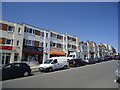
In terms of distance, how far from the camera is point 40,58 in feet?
90.4

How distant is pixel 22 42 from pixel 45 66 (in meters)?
10.5

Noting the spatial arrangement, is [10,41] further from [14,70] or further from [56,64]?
[14,70]

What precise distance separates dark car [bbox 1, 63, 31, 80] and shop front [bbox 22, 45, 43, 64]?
37.1 feet

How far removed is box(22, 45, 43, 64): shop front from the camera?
23744 mm

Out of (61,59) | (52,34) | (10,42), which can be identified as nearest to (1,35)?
(10,42)

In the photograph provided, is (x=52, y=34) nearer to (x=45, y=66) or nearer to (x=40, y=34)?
(x=40, y=34)

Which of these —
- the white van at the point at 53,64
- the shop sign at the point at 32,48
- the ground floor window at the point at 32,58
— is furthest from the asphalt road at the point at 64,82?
the shop sign at the point at 32,48

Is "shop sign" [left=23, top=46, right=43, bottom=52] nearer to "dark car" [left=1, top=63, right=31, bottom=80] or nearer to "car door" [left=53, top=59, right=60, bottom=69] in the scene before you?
"car door" [left=53, top=59, right=60, bottom=69]

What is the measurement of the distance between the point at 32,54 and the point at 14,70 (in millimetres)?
13899

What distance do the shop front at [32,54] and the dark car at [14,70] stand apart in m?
11.3

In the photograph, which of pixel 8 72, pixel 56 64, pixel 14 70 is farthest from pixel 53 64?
pixel 8 72

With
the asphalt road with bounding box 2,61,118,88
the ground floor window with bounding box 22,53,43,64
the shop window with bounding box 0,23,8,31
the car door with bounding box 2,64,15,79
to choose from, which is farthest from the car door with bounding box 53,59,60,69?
the shop window with bounding box 0,23,8,31

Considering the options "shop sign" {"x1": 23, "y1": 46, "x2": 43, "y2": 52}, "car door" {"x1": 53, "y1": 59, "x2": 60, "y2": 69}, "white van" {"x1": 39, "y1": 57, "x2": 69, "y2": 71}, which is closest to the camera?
"white van" {"x1": 39, "y1": 57, "x2": 69, "y2": 71}

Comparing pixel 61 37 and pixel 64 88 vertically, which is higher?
pixel 61 37
